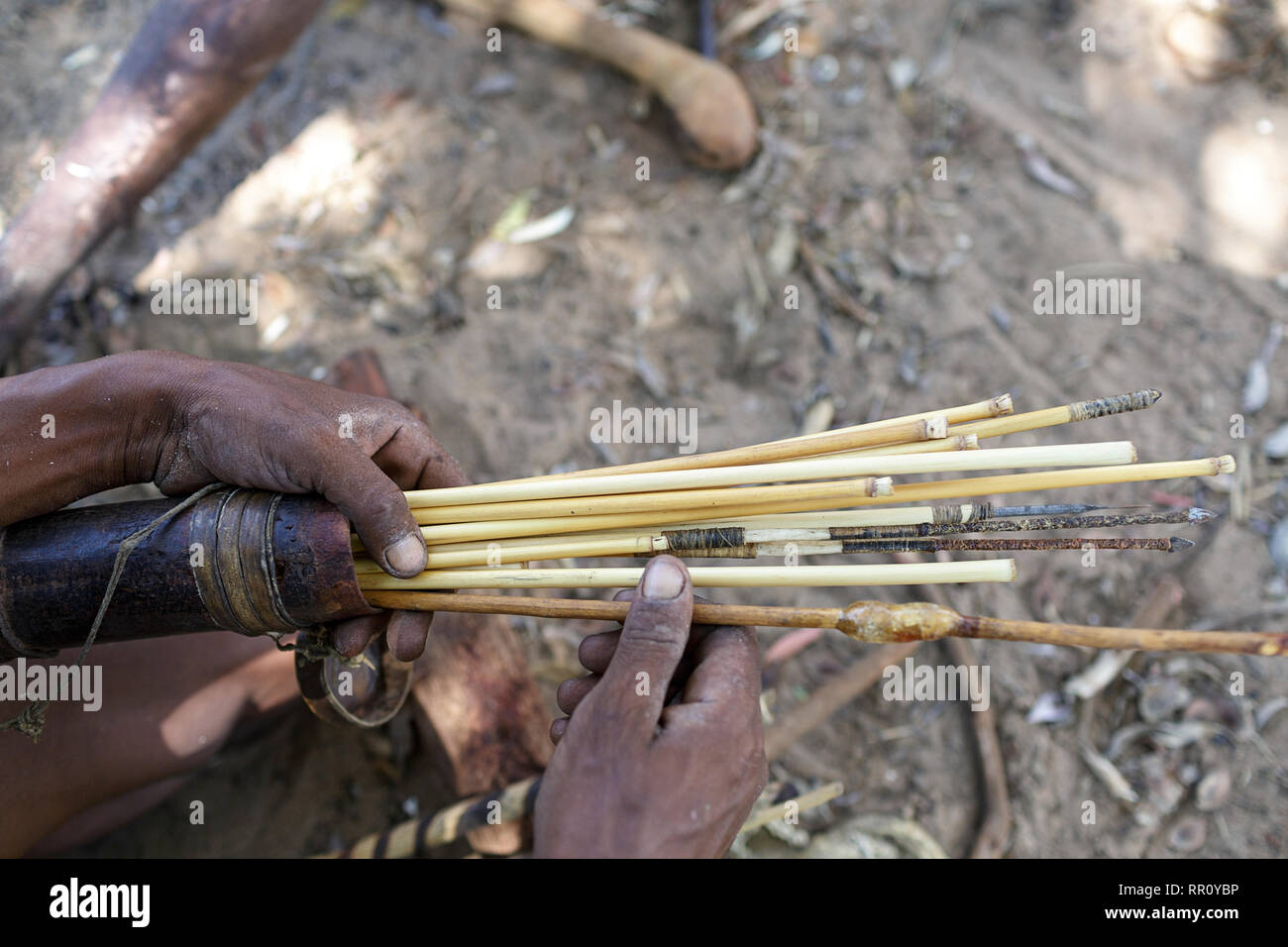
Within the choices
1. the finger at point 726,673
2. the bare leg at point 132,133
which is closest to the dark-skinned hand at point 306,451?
the finger at point 726,673

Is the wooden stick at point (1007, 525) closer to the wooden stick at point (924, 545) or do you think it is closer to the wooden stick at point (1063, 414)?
the wooden stick at point (924, 545)

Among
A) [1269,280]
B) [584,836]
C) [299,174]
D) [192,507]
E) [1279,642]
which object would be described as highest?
[299,174]

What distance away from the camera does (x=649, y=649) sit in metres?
1.35

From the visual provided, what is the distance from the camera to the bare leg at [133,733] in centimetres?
171

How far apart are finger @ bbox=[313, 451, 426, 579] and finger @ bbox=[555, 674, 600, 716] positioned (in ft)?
1.15

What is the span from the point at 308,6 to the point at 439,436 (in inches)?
65.4

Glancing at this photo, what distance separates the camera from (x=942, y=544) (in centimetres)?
143

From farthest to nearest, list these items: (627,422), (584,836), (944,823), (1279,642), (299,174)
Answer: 1. (299,174)
2. (627,422)
3. (944,823)
4. (584,836)
5. (1279,642)

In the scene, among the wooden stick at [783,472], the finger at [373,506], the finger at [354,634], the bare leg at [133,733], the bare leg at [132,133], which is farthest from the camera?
the bare leg at [132,133]

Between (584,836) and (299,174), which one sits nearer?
(584,836)

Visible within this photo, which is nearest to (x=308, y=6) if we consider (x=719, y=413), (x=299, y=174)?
(x=299, y=174)

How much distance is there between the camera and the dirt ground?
2.45 meters

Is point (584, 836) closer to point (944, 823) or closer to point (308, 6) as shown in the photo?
point (944, 823)

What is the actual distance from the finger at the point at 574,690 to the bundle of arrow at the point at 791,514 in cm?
15
